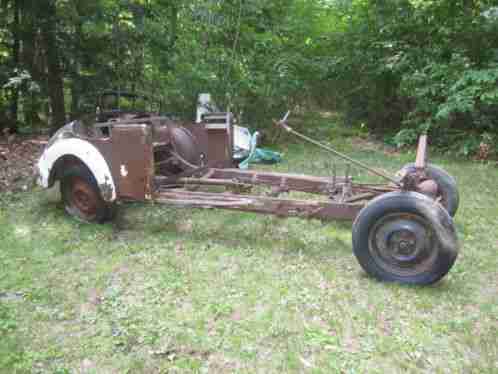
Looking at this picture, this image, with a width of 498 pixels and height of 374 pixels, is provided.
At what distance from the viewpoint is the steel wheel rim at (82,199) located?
4.60 meters

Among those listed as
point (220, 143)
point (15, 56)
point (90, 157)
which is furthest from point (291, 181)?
point (15, 56)

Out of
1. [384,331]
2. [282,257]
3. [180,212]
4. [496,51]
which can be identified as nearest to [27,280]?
[180,212]

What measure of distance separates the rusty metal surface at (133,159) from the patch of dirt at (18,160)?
2.58 m

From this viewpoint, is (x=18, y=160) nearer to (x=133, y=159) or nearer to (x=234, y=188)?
(x=133, y=159)

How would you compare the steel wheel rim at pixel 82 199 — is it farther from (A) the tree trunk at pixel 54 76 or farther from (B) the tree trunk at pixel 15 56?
(B) the tree trunk at pixel 15 56

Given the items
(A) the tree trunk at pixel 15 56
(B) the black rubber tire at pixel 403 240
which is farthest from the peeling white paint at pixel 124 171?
(A) the tree trunk at pixel 15 56

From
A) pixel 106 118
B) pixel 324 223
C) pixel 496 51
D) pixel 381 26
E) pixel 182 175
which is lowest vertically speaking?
pixel 324 223

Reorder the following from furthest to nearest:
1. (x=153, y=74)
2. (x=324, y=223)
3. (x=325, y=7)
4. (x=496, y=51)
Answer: (x=325, y=7) → (x=153, y=74) → (x=496, y=51) → (x=324, y=223)

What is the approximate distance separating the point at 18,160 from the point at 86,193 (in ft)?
11.5

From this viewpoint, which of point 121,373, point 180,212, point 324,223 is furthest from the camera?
point 180,212

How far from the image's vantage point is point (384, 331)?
2.83m

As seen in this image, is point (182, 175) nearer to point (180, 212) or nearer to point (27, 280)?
point (180, 212)

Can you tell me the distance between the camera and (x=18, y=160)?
7.26m

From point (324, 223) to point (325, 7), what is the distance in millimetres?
7507
